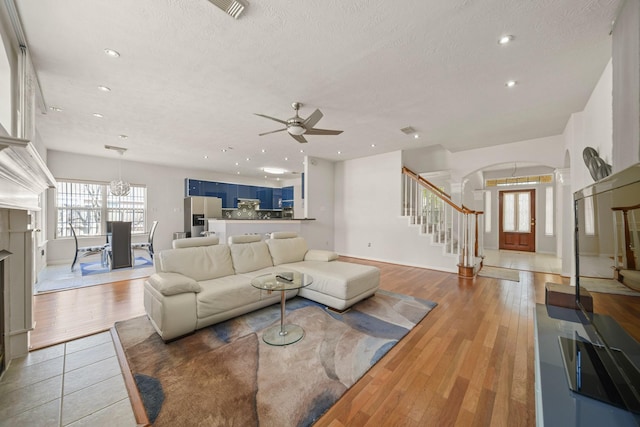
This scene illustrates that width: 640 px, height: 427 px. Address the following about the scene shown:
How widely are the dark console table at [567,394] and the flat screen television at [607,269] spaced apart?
0.03 metres

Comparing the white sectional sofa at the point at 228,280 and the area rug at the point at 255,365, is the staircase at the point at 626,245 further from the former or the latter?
the white sectional sofa at the point at 228,280

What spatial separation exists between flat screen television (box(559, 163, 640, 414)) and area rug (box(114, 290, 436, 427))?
127 centimetres

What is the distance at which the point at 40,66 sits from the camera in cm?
255

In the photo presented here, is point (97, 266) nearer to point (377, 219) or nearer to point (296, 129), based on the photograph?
point (296, 129)

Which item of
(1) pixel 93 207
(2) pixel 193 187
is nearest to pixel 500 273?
(2) pixel 193 187

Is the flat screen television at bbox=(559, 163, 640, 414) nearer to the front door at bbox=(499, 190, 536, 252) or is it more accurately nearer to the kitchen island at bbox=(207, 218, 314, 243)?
the kitchen island at bbox=(207, 218, 314, 243)

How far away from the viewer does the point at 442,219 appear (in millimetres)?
5523

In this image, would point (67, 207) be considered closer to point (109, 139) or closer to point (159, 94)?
point (109, 139)

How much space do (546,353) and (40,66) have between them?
5.03 m

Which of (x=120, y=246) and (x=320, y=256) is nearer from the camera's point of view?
(x=320, y=256)

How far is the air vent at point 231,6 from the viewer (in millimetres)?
1755

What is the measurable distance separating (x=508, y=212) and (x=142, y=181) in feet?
38.1

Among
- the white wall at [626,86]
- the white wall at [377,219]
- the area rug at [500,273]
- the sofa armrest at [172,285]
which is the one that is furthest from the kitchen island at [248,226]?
the white wall at [626,86]

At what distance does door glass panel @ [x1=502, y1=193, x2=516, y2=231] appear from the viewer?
26.5ft
